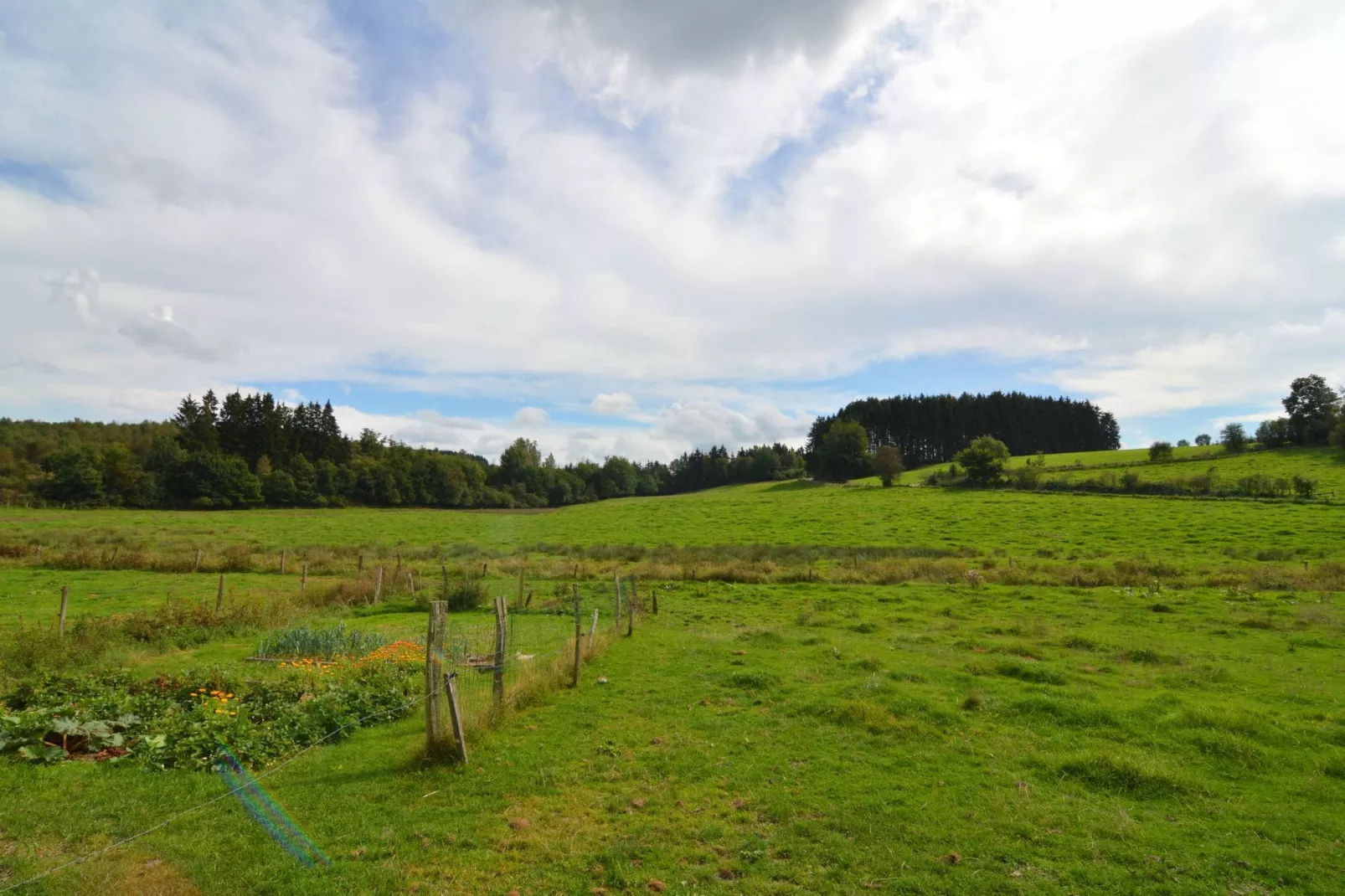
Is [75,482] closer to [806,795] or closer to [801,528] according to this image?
[801,528]

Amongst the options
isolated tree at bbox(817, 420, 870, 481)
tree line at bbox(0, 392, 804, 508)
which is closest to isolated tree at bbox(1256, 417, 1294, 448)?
isolated tree at bbox(817, 420, 870, 481)

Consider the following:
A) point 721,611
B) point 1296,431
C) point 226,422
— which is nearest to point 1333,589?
point 721,611

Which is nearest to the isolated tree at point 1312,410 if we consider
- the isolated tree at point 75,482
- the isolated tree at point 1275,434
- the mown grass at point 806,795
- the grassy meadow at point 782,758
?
A: the isolated tree at point 1275,434

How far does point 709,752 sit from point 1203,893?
22.2 feet

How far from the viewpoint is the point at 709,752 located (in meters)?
11.4

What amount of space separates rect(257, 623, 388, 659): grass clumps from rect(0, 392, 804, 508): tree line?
273ft

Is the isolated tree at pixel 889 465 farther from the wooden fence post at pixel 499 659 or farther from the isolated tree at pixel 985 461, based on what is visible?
the wooden fence post at pixel 499 659

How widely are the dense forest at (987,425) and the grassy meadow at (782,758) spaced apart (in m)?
104

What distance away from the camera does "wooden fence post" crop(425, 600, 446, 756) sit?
402 inches

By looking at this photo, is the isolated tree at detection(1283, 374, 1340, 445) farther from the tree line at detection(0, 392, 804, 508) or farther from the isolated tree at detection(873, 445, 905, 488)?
the tree line at detection(0, 392, 804, 508)

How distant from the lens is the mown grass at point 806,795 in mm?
7418

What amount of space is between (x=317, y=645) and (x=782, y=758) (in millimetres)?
13301

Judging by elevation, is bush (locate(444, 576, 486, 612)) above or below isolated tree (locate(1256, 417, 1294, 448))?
below

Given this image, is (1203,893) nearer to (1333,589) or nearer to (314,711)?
(314,711)
